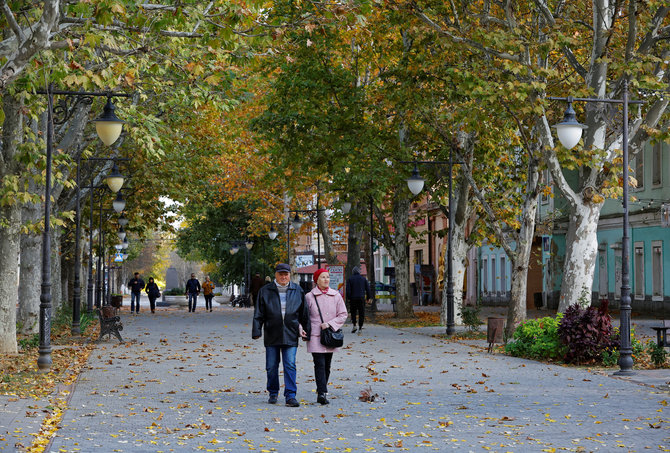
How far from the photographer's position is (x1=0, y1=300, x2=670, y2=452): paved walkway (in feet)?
33.6

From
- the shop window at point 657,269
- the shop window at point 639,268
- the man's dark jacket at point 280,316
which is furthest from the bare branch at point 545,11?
the shop window at point 639,268

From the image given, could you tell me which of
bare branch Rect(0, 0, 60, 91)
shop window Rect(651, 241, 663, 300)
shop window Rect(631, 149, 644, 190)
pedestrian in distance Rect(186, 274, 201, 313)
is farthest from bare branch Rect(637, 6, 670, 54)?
pedestrian in distance Rect(186, 274, 201, 313)

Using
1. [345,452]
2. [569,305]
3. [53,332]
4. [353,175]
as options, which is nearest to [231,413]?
[345,452]

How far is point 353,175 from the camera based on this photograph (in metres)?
35.1

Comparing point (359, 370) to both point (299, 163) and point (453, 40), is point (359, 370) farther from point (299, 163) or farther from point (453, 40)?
point (299, 163)

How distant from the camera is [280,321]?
1355cm

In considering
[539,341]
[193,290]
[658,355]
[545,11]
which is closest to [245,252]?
[193,290]

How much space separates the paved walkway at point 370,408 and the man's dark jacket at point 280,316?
2.70 feet

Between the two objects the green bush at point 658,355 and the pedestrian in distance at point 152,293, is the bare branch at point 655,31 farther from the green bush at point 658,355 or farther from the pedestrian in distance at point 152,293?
the pedestrian in distance at point 152,293

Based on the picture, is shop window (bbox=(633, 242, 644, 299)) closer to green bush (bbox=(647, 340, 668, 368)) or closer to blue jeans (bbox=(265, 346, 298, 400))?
green bush (bbox=(647, 340, 668, 368))

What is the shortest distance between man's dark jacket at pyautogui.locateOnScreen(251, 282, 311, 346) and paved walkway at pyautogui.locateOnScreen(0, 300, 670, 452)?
822 mm

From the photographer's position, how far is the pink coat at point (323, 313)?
13.6 m

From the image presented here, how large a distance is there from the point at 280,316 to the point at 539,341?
8.34m

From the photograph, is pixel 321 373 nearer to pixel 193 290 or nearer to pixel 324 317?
pixel 324 317
